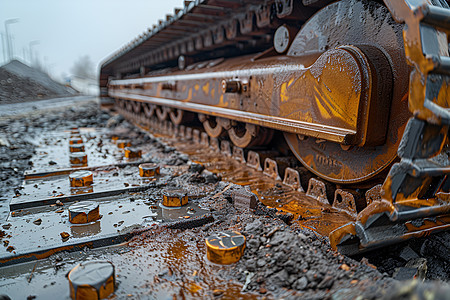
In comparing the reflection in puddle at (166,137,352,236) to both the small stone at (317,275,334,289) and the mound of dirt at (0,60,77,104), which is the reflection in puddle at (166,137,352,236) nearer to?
the small stone at (317,275,334,289)

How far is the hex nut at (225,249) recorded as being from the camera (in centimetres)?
166

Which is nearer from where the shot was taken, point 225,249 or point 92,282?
point 92,282

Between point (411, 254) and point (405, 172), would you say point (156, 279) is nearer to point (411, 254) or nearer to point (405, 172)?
point (405, 172)

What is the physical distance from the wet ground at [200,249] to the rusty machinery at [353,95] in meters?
0.25

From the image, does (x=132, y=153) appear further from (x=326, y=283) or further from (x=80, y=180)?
(x=326, y=283)

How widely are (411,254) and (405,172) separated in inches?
26.8

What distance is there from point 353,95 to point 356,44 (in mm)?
445

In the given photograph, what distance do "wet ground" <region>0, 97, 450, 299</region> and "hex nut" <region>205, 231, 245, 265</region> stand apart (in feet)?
0.11

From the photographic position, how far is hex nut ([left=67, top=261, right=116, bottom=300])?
143cm

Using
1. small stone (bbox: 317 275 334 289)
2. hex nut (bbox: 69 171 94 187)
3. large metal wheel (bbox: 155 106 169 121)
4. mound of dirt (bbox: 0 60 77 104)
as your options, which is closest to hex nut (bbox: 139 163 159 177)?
hex nut (bbox: 69 171 94 187)

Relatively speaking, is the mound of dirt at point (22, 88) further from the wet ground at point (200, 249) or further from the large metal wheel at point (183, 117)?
the wet ground at point (200, 249)

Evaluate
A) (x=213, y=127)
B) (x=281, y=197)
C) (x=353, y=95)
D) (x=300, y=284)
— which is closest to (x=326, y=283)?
(x=300, y=284)

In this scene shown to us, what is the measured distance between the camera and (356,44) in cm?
231

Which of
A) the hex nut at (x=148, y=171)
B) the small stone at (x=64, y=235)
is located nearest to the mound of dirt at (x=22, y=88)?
the hex nut at (x=148, y=171)
